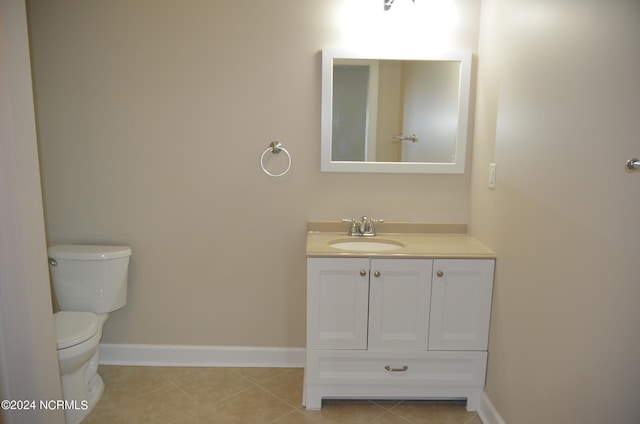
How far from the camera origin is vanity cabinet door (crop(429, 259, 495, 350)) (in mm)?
1972

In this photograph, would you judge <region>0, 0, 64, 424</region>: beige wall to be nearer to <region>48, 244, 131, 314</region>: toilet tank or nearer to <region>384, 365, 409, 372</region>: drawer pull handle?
<region>48, 244, 131, 314</region>: toilet tank

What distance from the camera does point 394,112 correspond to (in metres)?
2.27

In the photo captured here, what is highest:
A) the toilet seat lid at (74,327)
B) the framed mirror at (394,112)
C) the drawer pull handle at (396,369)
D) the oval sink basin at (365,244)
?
the framed mirror at (394,112)

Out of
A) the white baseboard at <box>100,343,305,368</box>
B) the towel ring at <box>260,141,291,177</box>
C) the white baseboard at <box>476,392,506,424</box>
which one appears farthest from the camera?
the white baseboard at <box>100,343,305,368</box>

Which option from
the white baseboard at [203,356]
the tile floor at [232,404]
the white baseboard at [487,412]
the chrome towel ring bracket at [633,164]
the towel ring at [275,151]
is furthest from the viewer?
the white baseboard at [203,356]

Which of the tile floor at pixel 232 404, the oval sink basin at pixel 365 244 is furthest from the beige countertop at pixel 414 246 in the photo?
the tile floor at pixel 232 404

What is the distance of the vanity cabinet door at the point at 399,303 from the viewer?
77.7 inches

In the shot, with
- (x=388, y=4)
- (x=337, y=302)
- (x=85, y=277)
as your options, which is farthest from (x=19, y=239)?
(x=388, y=4)

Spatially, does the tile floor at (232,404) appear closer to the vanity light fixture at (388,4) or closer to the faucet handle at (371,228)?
the faucet handle at (371,228)

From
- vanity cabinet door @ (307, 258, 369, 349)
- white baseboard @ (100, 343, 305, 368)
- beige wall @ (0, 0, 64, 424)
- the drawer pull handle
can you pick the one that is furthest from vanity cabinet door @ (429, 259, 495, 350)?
beige wall @ (0, 0, 64, 424)

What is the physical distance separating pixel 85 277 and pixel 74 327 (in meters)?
0.35

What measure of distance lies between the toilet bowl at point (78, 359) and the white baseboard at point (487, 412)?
1962 millimetres

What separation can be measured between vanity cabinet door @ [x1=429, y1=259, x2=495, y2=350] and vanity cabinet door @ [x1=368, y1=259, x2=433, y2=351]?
0.04 meters

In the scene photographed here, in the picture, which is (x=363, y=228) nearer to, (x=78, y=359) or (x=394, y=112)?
(x=394, y=112)
